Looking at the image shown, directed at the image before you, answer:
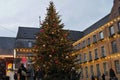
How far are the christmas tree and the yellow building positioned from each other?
7937 millimetres

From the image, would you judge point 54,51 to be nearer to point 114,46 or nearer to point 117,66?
point 117,66

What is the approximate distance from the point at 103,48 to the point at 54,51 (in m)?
19.7

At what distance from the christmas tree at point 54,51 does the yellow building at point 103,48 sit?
794cm

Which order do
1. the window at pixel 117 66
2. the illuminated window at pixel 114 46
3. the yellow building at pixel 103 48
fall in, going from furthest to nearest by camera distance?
1. the illuminated window at pixel 114 46
2. the yellow building at pixel 103 48
3. the window at pixel 117 66

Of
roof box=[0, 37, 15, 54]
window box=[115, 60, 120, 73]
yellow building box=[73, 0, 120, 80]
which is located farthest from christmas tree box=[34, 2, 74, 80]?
roof box=[0, 37, 15, 54]

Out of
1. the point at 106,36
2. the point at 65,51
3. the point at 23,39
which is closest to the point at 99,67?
the point at 106,36

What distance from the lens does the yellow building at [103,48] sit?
35.9 metres

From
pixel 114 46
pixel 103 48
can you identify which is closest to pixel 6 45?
pixel 103 48

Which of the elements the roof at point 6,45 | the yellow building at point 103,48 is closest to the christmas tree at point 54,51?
the yellow building at point 103,48

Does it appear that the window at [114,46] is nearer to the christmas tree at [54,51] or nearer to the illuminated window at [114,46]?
the illuminated window at [114,46]

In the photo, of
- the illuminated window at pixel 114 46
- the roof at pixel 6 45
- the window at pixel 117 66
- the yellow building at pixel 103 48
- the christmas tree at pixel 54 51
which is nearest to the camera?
the christmas tree at pixel 54 51

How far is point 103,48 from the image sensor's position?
133ft

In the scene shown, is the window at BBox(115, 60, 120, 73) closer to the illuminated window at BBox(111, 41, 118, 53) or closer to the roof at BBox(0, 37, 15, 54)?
the illuminated window at BBox(111, 41, 118, 53)

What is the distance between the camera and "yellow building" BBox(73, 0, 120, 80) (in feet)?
118
